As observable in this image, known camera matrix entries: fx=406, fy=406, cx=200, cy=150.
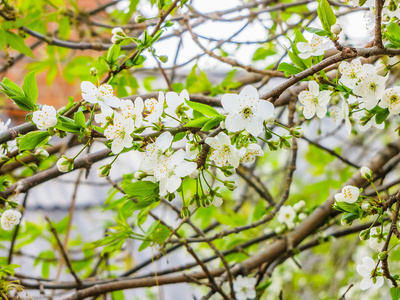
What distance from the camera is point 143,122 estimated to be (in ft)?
2.21

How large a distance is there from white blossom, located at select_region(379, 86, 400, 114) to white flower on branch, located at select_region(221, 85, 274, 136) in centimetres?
24

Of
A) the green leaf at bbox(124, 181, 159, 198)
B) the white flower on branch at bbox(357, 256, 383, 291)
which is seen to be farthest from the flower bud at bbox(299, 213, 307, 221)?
the green leaf at bbox(124, 181, 159, 198)

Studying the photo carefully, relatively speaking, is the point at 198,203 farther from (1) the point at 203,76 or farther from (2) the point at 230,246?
(1) the point at 203,76

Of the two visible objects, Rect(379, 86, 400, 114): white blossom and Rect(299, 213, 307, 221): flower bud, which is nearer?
Rect(379, 86, 400, 114): white blossom

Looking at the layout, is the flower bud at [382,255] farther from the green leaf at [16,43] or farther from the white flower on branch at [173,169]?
the green leaf at [16,43]

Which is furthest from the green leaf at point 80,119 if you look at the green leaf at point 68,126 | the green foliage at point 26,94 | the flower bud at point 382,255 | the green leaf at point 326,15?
the flower bud at point 382,255

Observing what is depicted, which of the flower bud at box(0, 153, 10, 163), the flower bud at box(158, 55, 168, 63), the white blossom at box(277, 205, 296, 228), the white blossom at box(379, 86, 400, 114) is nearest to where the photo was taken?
the white blossom at box(379, 86, 400, 114)

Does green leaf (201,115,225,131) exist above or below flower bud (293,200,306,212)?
below

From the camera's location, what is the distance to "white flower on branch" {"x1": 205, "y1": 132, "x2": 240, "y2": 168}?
0.62 m

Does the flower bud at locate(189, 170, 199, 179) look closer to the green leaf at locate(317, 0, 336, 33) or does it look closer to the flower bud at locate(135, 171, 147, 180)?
the flower bud at locate(135, 171, 147, 180)

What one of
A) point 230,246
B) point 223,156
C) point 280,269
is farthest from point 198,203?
point 280,269

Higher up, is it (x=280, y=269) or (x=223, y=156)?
(x=280, y=269)

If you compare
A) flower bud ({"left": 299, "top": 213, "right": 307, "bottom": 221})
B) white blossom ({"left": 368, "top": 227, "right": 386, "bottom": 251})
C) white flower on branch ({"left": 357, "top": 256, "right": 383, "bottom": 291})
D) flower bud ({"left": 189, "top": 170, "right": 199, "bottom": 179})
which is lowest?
white flower on branch ({"left": 357, "top": 256, "right": 383, "bottom": 291})

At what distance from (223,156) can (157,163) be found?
0.35 ft
